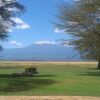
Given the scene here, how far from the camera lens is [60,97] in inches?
859

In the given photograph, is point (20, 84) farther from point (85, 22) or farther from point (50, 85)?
point (85, 22)

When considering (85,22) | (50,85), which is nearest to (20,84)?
(50,85)

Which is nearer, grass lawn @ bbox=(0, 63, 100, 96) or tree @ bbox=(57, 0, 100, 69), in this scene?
grass lawn @ bbox=(0, 63, 100, 96)

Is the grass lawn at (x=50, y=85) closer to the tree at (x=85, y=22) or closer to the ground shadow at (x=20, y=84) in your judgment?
the ground shadow at (x=20, y=84)

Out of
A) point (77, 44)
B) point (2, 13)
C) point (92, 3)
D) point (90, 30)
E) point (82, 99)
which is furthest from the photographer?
point (77, 44)

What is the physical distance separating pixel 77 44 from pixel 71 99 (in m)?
42.7

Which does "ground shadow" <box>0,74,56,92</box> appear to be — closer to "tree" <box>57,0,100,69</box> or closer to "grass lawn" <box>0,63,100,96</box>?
"grass lawn" <box>0,63,100,96</box>

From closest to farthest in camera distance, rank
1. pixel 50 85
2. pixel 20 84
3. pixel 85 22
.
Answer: pixel 50 85 < pixel 20 84 < pixel 85 22

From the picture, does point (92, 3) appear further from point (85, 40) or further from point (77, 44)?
point (77, 44)

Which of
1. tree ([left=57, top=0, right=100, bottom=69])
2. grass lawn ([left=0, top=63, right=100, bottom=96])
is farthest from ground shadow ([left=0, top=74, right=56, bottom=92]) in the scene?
tree ([left=57, top=0, right=100, bottom=69])

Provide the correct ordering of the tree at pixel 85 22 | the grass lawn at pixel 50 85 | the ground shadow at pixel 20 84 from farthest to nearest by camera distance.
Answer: the tree at pixel 85 22 < the ground shadow at pixel 20 84 < the grass lawn at pixel 50 85

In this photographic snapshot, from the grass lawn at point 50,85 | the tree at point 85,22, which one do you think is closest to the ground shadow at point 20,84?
the grass lawn at point 50,85

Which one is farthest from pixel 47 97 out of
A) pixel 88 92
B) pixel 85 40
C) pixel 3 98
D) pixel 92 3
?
pixel 85 40

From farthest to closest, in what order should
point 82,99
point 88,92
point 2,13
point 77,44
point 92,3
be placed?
point 77,44 < point 92,3 < point 2,13 < point 88,92 < point 82,99
